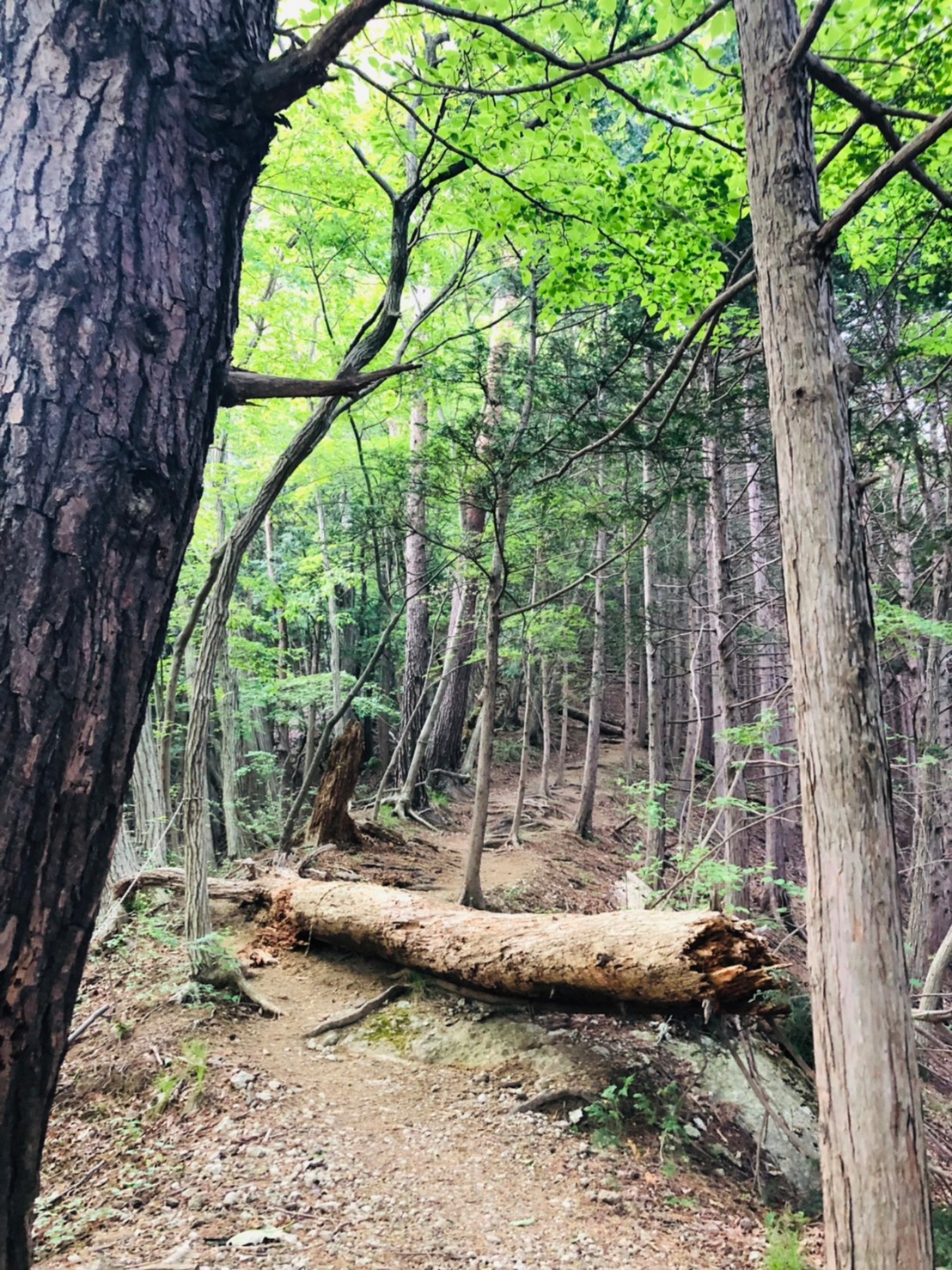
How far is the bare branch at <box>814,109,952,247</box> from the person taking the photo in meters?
2.36

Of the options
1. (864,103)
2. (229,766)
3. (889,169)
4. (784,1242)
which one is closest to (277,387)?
(889,169)

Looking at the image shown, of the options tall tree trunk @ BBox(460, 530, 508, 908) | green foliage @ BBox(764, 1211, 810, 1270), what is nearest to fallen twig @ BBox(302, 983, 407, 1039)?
tall tree trunk @ BBox(460, 530, 508, 908)

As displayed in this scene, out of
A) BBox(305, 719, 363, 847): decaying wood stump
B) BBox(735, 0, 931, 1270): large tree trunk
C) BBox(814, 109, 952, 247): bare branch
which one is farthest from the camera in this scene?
BBox(305, 719, 363, 847): decaying wood stump

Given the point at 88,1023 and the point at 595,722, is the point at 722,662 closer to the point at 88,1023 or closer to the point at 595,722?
the point at 595,722

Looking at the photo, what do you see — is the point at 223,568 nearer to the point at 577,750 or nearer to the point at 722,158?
the point at 722,158

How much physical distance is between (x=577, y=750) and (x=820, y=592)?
21.3m

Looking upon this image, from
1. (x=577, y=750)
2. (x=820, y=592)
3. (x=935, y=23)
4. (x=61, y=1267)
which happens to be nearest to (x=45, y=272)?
(x=820, y=592)

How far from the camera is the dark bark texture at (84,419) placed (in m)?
1.35

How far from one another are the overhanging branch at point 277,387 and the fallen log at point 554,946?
392cm

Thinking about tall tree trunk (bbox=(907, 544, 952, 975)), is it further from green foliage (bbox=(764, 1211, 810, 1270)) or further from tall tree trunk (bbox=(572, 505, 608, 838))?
green foliage (bbox=(764, 1211, 810, 1270))

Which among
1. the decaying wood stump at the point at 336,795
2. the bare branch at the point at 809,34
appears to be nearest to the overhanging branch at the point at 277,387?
the bare branch at the point at 809,34

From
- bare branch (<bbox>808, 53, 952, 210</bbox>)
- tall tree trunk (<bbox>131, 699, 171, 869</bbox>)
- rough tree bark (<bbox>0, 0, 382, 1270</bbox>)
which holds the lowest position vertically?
tall tree trunk (<bbox>131, 699, 171, 869</bbox>)

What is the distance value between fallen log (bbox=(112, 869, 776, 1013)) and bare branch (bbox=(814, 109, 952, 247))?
12.4 ft

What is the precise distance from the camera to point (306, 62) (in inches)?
68.2
